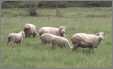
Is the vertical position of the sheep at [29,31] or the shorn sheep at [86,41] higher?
the shorn sheep at [86,41]

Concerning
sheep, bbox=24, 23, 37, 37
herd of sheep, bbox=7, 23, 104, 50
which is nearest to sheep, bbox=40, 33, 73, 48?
herd of sheep, bbox=7, 23, 104, 50

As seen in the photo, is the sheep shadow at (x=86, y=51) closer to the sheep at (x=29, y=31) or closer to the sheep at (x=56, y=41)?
the sheep at (x=56, y=41)

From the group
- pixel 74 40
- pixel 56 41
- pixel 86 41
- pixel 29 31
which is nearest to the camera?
pixel 86 41

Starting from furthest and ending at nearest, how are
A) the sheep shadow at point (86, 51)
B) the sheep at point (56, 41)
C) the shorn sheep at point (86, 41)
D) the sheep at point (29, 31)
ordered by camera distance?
the sheep at point (29, 31)
the sheep at point (56, 41)
the shorn sheep at point (86, 41)
the sheep shadow at point (86, 51)

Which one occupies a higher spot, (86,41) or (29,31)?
(86,41)

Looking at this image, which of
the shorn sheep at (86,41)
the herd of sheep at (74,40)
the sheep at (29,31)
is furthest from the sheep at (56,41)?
the sheep at (29,31)

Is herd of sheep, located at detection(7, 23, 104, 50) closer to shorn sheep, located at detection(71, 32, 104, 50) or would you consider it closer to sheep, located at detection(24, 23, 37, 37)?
shorn sheep, located at detection(71, 32, 104, 50)

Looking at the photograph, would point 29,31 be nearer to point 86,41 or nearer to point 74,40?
point 74,40

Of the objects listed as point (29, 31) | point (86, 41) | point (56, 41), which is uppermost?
point (86, 41)

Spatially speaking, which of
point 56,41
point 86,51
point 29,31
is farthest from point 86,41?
point 29,31

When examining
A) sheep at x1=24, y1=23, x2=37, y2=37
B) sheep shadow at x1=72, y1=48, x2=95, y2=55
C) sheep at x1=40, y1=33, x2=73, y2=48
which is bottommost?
sheep at x1=24, y1=23, x2=37, y2=37

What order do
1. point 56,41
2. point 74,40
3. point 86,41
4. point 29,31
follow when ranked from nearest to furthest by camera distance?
point 86,41, point 74,40, point 56,41, point 29,31

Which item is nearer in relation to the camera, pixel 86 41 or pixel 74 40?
pixel 86 41

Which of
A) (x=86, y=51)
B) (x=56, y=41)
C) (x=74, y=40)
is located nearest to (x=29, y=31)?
(x=56, y=41)
